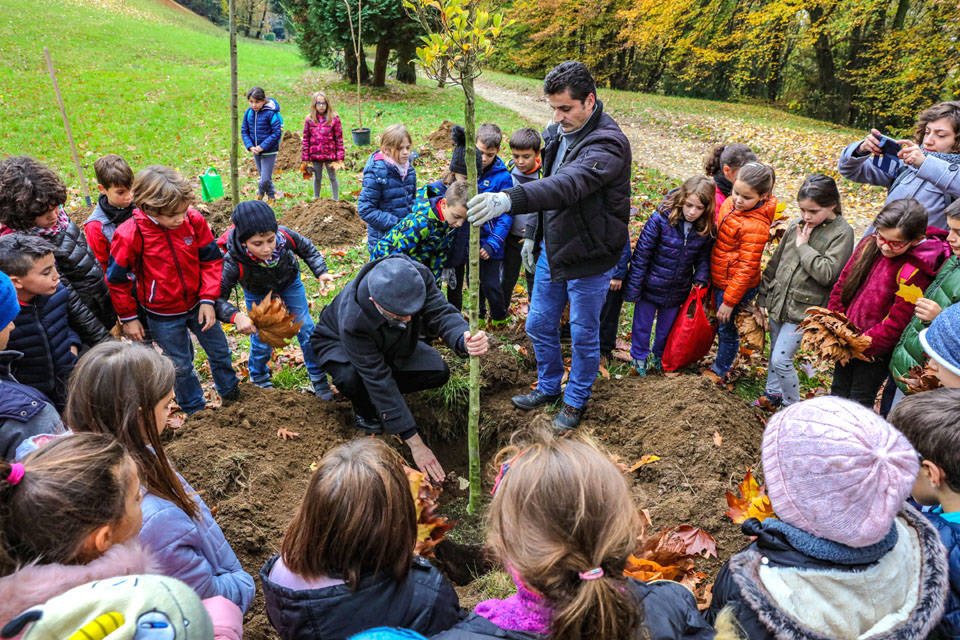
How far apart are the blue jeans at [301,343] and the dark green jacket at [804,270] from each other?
3.47 meters

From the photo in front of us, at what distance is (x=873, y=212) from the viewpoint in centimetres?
1005

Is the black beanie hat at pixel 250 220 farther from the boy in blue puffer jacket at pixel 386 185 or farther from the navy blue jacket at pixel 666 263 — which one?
the navy blue jacket at pixel 666 263

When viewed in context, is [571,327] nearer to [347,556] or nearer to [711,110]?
[347,556]

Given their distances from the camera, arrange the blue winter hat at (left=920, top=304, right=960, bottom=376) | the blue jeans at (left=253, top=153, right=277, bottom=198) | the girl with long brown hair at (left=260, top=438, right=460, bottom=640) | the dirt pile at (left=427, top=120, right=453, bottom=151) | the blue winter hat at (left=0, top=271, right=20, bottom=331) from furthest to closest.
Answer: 1. the dirt pile at (left=427, top=120, right=453, bottom=151)
2. the blue jeans at (left=253, top=153, right=277, bottom=198)
3. the blue winter hat at (left=920, top=304, right=960, bottom=376)
4. the blue winter hat at (left=0, top=271, right=20, bottom=331)
5. the girl with long brown hair at (left=260, top=438, right=460, bottom=640)

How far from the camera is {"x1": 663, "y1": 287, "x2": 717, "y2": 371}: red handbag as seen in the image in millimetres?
4520

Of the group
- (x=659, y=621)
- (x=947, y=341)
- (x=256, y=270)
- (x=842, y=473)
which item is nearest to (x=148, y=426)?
(x=659, y=621)

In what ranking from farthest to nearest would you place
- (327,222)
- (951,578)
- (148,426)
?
(327,222)
(148,426)
(951,578)

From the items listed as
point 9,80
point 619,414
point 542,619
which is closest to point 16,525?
point 542,619

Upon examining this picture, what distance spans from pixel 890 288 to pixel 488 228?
3066 millimetres

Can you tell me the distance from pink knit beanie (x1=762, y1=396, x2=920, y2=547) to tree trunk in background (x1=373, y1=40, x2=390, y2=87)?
1981 cm

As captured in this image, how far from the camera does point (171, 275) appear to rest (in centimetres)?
374

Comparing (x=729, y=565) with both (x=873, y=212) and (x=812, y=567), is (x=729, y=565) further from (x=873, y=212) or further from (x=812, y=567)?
(x=873, y=212)

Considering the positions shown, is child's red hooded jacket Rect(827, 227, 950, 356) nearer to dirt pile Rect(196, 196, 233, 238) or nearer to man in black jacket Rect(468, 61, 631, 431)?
man in black jacket Rect(468, 61, 631, 431)

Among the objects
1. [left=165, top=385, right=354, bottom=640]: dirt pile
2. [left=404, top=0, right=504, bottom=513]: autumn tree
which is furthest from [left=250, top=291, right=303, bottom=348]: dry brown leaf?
[left=404, top=0, right=504, bottom=513]: autumn tree
